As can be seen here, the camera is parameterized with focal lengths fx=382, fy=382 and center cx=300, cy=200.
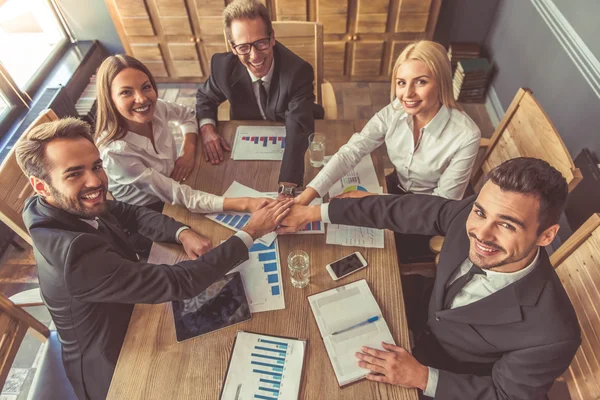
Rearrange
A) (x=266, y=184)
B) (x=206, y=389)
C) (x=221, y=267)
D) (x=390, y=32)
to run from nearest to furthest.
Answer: (x=206, y=389) → (x=221, y=267) → (x=266, y=184) → (x=390, y=32)

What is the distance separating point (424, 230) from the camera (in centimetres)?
147

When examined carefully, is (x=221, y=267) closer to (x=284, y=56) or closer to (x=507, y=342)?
(x=507, y=342)

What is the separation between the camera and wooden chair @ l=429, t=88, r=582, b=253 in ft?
4.68

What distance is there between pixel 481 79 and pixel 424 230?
2.46m

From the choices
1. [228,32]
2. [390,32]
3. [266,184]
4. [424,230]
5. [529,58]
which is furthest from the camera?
[390,32]

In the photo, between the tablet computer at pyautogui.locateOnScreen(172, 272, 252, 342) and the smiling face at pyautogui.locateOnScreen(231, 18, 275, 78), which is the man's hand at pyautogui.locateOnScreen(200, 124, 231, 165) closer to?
the smiling face at pyautogui.locateOnScreen(231, 18, 275, 78)

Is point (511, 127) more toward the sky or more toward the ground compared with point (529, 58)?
more toward the sky

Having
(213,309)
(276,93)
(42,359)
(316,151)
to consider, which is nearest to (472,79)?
(276,93)

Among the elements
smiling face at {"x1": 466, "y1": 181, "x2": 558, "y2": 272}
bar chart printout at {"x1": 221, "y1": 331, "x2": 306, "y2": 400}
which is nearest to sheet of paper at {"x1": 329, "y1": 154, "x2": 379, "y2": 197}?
smiling face at {"x1": 466, "y1": 181, "x2": 558, "y2": 272}

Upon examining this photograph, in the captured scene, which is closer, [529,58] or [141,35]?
[529,58]

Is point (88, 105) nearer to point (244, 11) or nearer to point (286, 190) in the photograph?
point (244, 11)

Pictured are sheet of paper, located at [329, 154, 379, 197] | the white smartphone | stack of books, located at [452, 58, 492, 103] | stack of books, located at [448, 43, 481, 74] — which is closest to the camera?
the white smartphone

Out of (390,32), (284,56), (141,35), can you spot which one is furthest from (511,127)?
(141,35)

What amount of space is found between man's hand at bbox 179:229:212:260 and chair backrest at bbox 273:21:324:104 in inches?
52.4
